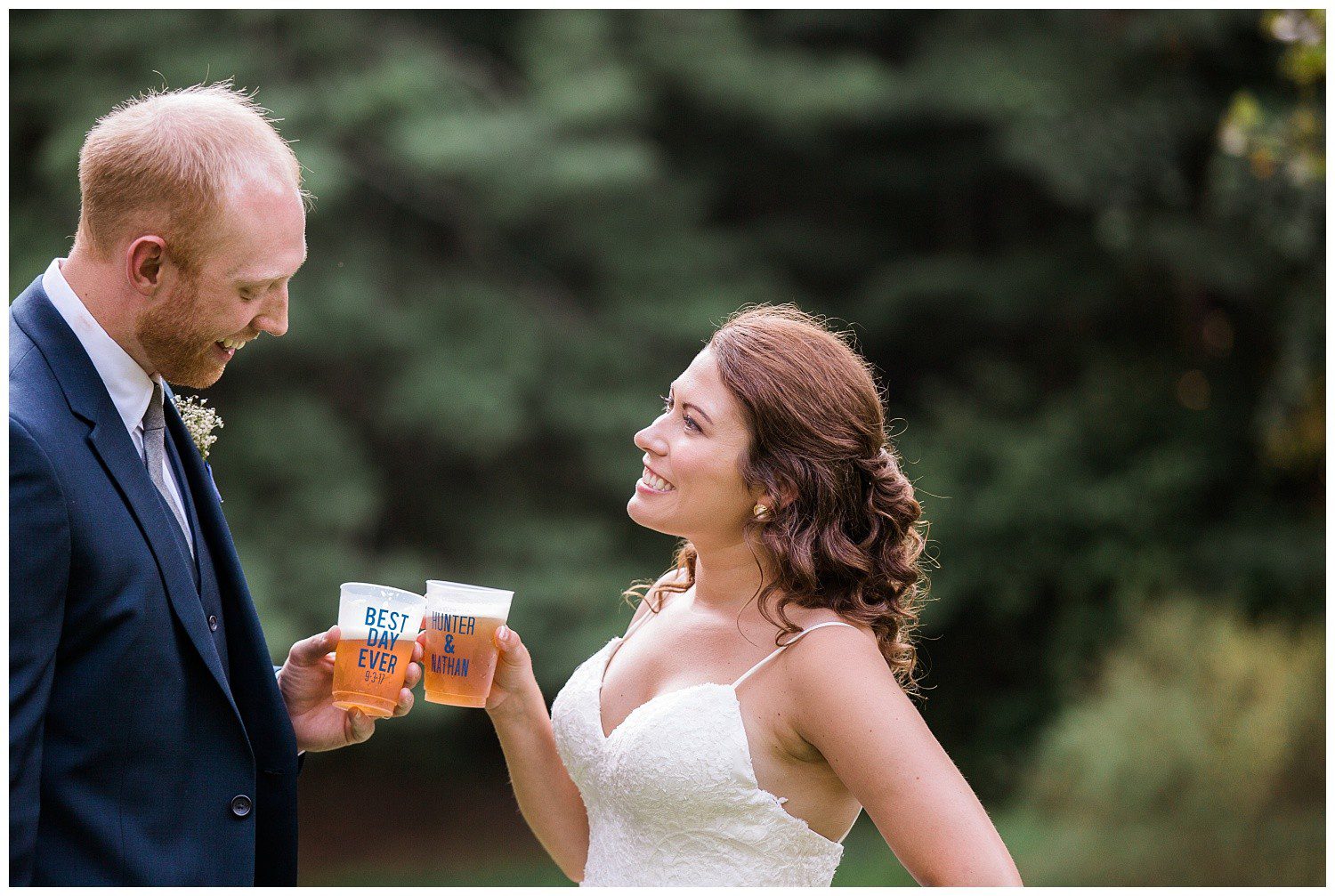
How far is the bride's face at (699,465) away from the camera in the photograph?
2.72 metres

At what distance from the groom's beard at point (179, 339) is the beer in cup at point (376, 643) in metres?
0.53

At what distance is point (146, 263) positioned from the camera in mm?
2344

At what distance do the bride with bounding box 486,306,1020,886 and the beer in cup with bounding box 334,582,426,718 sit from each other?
24 cm

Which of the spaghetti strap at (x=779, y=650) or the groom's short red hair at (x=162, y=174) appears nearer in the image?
the groom's short red hair at (x=162, y=174)

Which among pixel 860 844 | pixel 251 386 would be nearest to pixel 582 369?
pixel 251 386

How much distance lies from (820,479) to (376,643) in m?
0.98

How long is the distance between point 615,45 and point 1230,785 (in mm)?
8044

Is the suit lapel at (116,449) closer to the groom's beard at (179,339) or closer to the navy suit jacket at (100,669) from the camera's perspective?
the navy suit jacket at (100,669)

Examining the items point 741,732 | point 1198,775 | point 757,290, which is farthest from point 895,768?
point 757,290

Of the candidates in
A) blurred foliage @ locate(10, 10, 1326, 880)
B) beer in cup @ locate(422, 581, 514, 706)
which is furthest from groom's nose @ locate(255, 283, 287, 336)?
blurred foliage @ locate(10, 10, 1326, 880)

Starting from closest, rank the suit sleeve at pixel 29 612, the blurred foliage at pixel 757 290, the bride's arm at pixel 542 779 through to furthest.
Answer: the suit sleeve at pixel 29 612, the bride's arm at pixel 542 779, the blurred foliage at pixel 757 290

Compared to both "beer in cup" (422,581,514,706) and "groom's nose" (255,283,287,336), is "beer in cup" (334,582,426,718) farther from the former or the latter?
"groom's nose" (255,283,287,336)

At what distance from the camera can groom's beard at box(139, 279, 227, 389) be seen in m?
2.37

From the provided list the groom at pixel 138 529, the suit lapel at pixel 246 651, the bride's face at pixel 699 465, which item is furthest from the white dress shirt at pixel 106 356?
the bride's face at pixel 699 465
